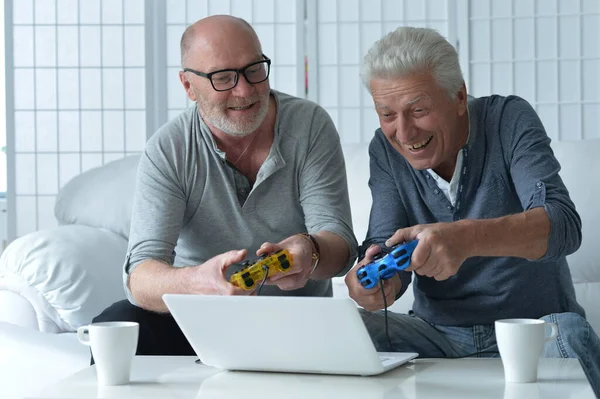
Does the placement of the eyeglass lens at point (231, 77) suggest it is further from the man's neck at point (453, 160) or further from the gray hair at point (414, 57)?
the man's neck at point (453, 160)

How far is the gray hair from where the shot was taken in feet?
6.10

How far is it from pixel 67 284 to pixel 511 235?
1396mm

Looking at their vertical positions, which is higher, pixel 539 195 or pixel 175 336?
pixel 539 195

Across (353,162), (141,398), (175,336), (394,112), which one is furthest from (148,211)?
(353,162)

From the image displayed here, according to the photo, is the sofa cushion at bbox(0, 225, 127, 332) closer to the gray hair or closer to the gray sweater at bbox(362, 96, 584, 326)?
the gray sweater at bbox(362, 96, 584, 326)

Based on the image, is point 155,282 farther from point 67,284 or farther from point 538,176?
point 538,176

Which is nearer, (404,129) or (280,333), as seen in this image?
(280,333)

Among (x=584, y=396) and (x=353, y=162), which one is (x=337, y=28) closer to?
(x=353, y=162)

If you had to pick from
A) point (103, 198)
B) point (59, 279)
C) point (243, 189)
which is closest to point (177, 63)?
point (103, 198)

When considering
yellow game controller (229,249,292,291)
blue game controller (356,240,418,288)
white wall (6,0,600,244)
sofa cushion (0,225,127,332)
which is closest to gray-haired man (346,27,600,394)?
blue game controller (356,240,418,288)

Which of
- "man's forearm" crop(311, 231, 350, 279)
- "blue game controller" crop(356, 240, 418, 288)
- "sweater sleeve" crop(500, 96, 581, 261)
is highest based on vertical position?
"sweater sleeve" crop(500, 96, 581, 261)

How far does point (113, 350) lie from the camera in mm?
1419

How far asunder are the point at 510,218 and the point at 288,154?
678mm

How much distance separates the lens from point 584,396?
130 cm
